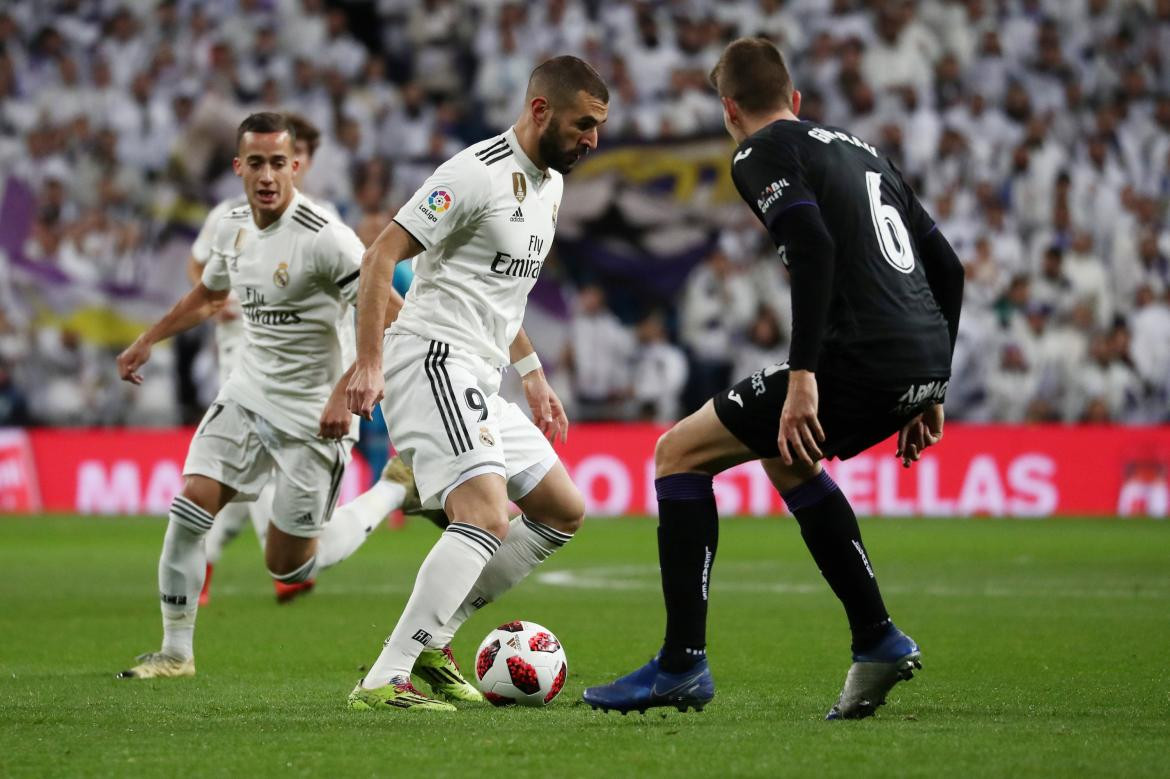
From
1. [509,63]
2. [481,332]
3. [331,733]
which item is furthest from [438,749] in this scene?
[509,63]

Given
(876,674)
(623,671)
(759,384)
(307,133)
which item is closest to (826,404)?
(759,384)

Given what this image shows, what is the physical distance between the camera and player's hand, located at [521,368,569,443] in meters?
6.80

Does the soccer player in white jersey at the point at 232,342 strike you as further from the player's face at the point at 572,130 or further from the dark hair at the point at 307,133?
the player's face at the point at 572,130

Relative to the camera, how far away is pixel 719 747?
495 cm

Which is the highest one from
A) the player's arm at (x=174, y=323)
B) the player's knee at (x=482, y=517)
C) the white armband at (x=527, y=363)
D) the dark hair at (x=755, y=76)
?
the dark hair at (x=755, y=76)

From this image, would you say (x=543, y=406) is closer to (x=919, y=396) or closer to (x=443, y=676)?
(x=443, y=676)

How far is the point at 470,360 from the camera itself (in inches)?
244

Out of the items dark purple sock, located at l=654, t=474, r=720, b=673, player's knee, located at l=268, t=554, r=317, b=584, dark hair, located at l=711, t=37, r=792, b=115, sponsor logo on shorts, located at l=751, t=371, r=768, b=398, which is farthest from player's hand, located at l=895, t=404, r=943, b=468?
player's knee, located at l=268, t=554, r=317, b=584

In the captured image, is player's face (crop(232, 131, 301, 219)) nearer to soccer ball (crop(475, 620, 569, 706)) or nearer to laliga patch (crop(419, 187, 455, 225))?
laliga patch (crop(419, 187, 455, 225))

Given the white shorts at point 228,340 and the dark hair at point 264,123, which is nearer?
the dark hair at point 264,123

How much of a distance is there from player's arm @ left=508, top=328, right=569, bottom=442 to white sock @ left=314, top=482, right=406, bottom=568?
1878 mm

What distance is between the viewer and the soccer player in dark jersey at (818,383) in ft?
17.8

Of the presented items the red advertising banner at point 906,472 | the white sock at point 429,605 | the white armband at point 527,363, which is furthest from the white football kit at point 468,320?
the red advertising banner at point 906,472

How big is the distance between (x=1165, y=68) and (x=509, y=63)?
28.6ft
